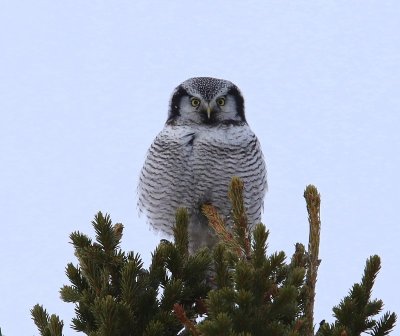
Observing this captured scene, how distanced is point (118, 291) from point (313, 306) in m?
0.78

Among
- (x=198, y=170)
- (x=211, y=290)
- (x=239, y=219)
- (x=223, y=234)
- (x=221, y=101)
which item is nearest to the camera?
(x=211, y=290)

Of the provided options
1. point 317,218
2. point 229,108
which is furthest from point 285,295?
point 229,108

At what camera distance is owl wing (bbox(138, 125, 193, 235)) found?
5836 mm

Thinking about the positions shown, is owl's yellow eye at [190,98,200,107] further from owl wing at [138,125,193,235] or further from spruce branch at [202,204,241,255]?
spruce branch at [202,204,241,255]

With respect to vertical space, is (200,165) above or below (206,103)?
below

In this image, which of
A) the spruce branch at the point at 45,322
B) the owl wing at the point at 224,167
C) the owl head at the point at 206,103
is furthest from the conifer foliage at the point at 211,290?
the owl head at the point at 206,103

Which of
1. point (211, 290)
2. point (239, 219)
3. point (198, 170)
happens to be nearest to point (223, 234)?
point (239, 219)

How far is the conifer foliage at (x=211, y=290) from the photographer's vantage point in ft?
8.05

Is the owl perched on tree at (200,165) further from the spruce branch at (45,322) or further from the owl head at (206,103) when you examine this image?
the spruce branch at (45,322)

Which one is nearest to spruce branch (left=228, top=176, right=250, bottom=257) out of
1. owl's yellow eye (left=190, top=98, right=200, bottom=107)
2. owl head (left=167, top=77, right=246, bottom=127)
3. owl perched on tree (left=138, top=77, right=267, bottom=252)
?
owl perched on tree (left=138, top=77, right=267, bottom=252)

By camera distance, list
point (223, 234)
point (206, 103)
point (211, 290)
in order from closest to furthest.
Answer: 1. point (211, 290)
2. point (223, 234)
3. point (206, 103)

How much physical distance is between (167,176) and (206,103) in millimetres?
763

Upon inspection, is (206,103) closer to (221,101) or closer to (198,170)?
(221,101)

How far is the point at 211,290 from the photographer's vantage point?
2.67 m
